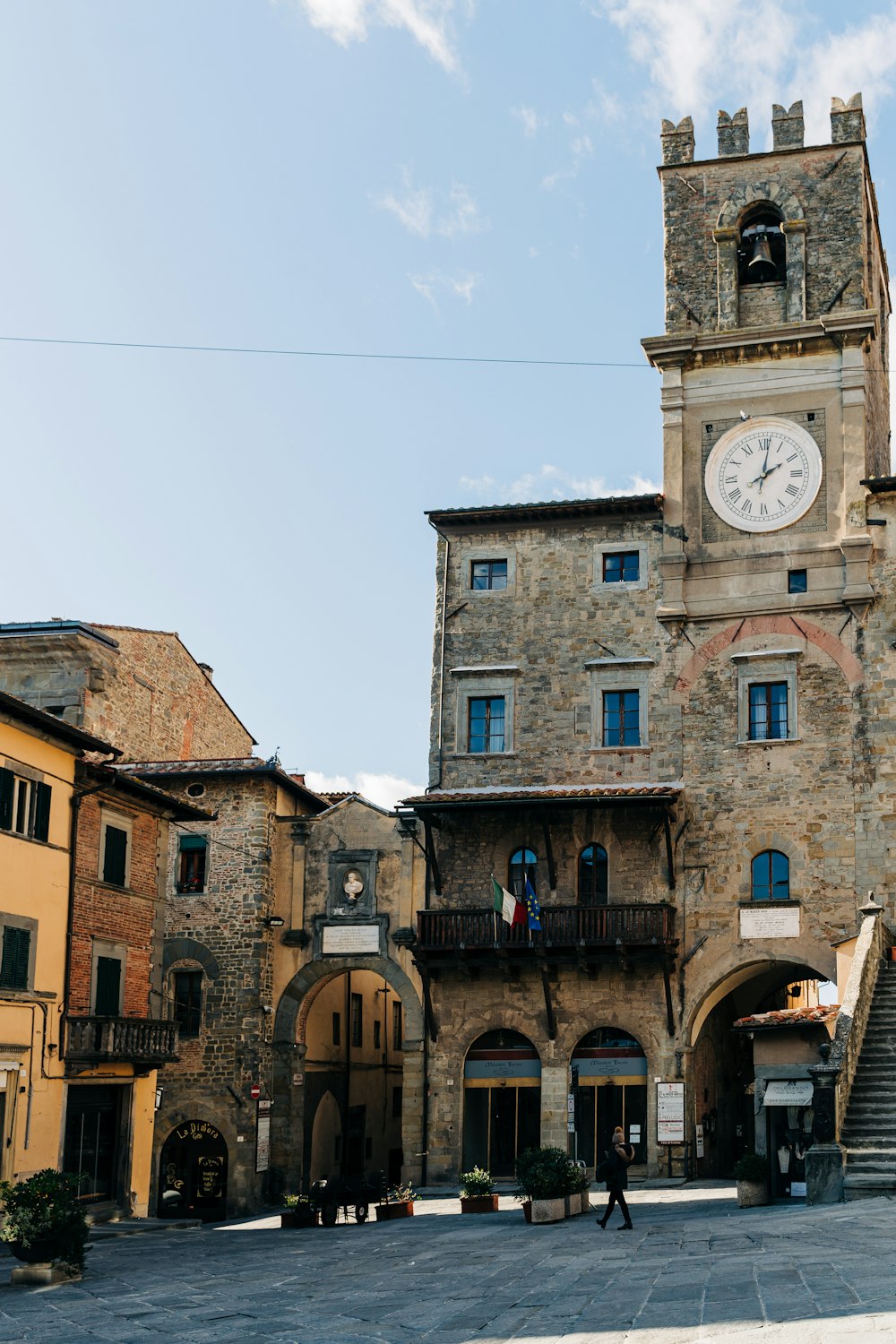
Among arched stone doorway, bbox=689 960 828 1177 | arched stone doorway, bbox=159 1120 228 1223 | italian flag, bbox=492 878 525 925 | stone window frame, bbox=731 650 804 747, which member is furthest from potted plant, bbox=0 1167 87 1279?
stone window frame, bbox=731 650 804 747

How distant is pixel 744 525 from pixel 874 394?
5.03 m

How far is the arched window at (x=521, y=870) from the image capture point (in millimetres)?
36969

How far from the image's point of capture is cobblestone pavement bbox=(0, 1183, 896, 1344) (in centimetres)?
1386

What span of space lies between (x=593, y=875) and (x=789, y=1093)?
1026 cm

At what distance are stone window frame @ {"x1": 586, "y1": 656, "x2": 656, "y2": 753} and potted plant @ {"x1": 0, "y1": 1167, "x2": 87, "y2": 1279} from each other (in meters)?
19.6

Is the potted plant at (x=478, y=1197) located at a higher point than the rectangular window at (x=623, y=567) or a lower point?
lower

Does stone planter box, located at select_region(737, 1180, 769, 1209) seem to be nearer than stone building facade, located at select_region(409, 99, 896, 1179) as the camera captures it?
Yes

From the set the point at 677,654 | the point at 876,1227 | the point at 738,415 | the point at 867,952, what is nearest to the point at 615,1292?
the point at 876,1227

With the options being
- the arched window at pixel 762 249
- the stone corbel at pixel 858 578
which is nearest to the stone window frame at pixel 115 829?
the stone corbel at pixel 858 578

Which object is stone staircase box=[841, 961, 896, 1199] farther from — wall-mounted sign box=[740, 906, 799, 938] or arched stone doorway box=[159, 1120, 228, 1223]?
arched stone doorway box=[159, 1120, 228, 1223]

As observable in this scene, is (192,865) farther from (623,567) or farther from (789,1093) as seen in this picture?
(789,1093)

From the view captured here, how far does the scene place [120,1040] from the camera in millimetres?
28750

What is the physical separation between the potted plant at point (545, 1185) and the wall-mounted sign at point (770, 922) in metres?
10.9

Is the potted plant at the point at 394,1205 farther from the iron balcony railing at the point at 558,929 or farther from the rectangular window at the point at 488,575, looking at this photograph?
the rectangular window at the point at 488,575
